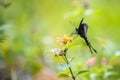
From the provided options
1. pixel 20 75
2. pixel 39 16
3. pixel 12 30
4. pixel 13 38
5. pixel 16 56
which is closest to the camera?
pixel 20 75

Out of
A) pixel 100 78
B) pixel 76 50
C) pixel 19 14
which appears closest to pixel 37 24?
pixel 19 14

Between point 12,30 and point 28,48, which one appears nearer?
point 28,48

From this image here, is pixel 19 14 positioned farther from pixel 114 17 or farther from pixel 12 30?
pixel 114 17

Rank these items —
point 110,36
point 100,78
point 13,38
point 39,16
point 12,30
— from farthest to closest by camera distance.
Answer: point 39,16 < point 110,36 < point 12,30 < point 13,38 < point 100,78

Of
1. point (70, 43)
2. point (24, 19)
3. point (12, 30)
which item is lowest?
point (70, 43)

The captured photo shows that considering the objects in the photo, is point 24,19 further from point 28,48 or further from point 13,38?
point 28,48

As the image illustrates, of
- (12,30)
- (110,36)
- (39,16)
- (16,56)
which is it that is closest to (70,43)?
(16,56)

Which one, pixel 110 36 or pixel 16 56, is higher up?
pixel 110 36
